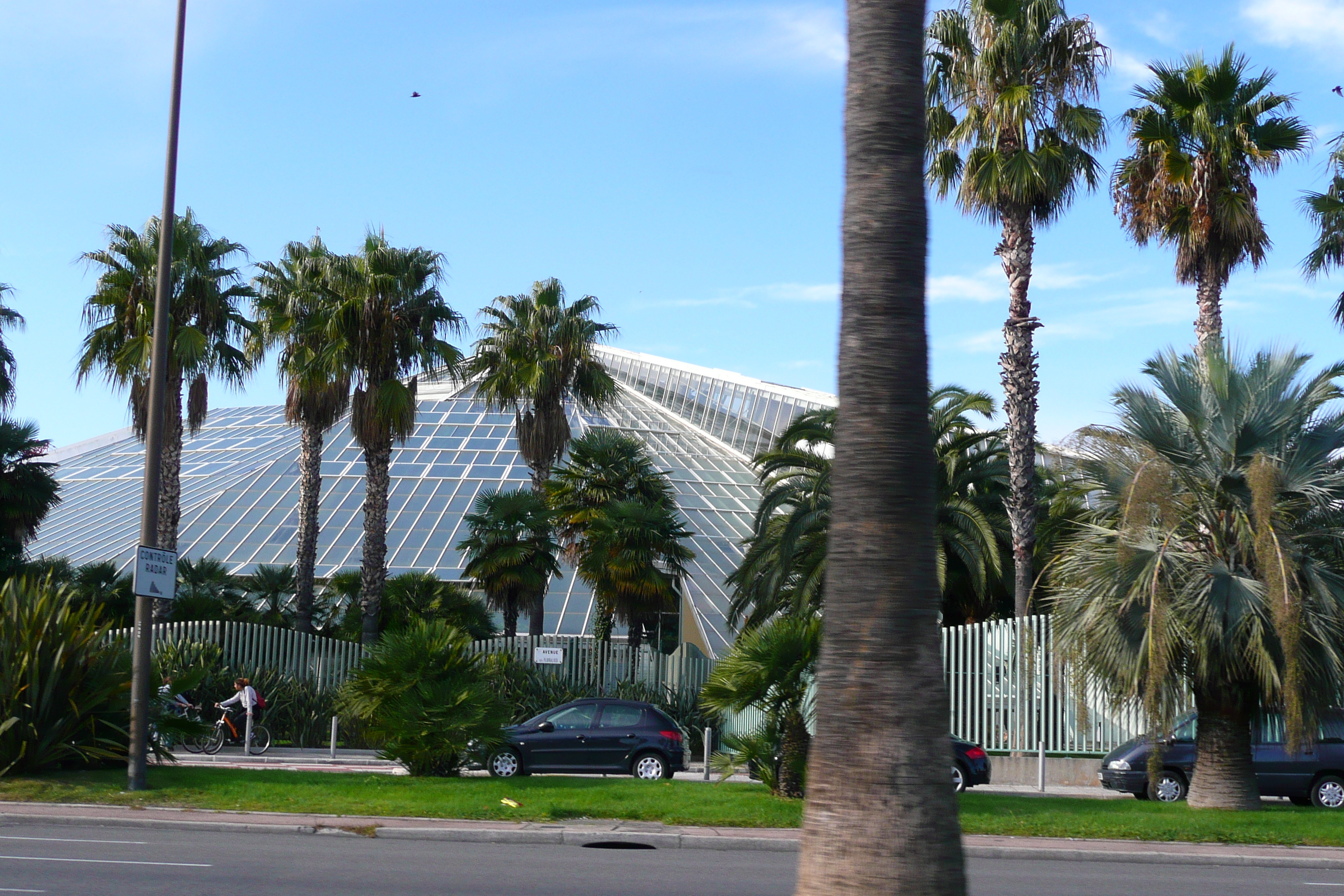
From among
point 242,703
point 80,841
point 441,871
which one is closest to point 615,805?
point 441,871

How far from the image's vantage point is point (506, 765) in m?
20.0

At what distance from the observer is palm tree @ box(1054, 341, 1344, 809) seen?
15180mm

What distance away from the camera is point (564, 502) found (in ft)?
101

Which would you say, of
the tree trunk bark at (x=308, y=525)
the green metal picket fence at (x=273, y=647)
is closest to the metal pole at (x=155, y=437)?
the green metal picket fence at (x=273, y=647)

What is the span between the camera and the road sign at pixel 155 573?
15.4 metres

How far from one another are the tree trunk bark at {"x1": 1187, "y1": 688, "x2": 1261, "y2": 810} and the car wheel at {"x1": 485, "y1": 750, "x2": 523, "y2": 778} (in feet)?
34.0

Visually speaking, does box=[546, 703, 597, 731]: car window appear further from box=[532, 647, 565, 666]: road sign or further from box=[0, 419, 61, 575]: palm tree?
box=[0, 419, 61, 575]: palm tree

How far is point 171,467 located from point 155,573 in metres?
13.9

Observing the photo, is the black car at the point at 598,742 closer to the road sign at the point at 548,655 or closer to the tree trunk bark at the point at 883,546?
the road sign at the point at 548,655

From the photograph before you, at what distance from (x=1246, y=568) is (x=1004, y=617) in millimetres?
12801

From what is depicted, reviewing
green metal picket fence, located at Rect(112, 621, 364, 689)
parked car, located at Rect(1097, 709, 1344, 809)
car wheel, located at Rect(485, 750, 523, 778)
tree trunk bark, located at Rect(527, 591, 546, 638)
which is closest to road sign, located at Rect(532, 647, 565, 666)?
tree trunk bark, located at Rect(527, 591, 546, 638)

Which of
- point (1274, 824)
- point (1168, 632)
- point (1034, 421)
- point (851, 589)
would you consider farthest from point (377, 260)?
point (851, 589)

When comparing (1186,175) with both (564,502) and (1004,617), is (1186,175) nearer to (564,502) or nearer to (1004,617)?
(1004,617)

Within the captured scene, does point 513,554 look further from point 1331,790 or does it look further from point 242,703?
point 1331,790
